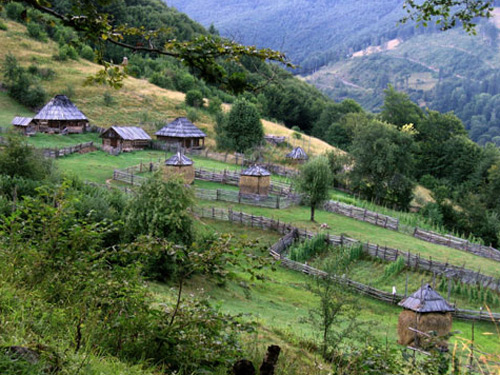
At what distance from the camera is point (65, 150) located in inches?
1427

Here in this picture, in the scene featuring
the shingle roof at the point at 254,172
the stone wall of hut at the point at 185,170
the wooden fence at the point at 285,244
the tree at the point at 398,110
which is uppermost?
the tree at the point at 398,110

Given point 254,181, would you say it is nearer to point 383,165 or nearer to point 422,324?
point 383,165

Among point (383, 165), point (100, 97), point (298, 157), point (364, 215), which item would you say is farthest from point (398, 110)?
point (100, 97)

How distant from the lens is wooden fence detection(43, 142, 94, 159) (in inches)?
1353

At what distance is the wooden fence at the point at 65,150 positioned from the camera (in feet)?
113

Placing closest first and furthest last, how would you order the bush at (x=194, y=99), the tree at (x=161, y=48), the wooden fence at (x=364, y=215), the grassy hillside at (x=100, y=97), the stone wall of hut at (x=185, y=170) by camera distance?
the tree at (x=161, y=48) → the stone wall of hut at (x=185, y=170) → the wooden fence at (x=364, y=215) → the grassy hillside at (x=100, y=97) → the bush at (x=194, y=99)

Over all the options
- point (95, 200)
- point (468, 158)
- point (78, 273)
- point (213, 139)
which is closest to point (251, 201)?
point (95, 200)

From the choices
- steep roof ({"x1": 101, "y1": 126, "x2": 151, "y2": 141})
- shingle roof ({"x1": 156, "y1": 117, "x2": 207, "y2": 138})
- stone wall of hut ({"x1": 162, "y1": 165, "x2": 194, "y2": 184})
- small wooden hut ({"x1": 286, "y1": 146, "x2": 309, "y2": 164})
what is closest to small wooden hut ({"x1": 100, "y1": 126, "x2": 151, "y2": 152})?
steep roof ({"x1": 101, "y1": 126, "x2": 151, "y2": 141})

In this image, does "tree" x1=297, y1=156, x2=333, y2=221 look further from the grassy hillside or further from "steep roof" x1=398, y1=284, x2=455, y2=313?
the grassy hillside

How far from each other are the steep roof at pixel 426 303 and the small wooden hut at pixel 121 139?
32.5 meters

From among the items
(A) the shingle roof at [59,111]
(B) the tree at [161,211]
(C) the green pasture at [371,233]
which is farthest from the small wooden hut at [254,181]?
(A) the shingle roof at [59,111]

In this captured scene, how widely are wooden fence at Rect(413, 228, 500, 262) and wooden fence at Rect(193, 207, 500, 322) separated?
32.2 ft

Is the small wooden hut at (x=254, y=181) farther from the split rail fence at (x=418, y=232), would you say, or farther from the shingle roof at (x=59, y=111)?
the shingle roof at (x=59, y=111)

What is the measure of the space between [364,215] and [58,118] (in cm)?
3076
